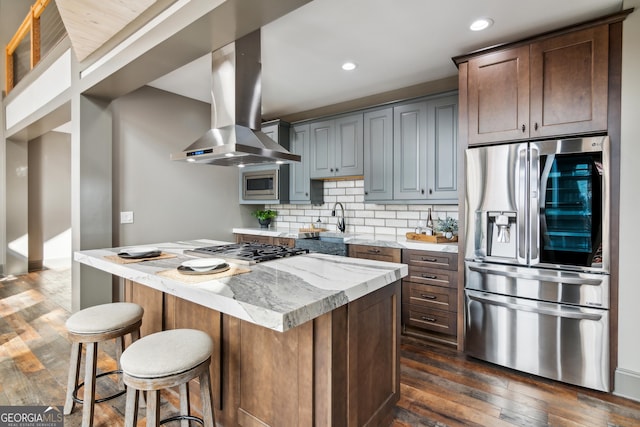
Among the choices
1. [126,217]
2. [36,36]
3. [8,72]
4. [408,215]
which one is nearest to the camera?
[126,217]

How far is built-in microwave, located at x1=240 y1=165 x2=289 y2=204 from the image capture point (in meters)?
4.35

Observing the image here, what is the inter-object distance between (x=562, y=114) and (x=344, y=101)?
2481 millimetres

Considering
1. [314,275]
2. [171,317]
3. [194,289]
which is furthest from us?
[171,317]

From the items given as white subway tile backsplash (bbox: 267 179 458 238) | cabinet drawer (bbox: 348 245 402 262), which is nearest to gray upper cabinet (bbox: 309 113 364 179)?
white subway tile backsplash (bbox: 267 179 458 238)

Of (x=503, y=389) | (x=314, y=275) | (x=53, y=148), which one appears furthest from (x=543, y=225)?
(x=53, y=148)

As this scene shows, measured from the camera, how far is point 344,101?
4148 millimetres

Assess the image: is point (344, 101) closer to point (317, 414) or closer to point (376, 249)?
point (376, 249)

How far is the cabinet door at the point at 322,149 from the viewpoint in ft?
13.0

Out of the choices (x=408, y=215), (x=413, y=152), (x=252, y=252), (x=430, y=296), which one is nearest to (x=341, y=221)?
(x=408, y=215)

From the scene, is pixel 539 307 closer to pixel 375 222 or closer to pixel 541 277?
pixel 541 277

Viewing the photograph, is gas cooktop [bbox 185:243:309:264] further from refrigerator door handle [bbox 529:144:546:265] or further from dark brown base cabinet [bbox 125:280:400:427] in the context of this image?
refrigerator door handle [bbox 529:144:546:265]

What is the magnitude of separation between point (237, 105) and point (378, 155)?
1825 millimetres

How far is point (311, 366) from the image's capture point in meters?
1.36

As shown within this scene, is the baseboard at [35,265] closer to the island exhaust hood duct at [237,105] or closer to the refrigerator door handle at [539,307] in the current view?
the island exhaust hood duct at [237,105]
